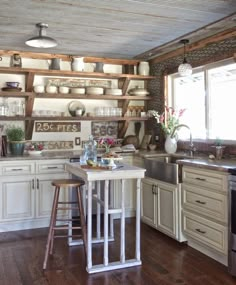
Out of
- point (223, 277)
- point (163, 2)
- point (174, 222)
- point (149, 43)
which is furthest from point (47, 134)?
point (223, 277)

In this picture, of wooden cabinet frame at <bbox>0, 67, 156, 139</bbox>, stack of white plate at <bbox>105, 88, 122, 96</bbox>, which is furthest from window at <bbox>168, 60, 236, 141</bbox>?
stack of white plate at <bbox>105, 88, 122, 96</bbox>

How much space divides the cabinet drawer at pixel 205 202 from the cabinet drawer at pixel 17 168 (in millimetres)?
1835

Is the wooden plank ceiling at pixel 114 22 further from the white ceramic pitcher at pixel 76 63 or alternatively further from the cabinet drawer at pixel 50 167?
the cabinet drawer at pixel 50 167

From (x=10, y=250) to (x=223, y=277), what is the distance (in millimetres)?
2065

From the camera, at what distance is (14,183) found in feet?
13.1

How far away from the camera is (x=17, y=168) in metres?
3.98

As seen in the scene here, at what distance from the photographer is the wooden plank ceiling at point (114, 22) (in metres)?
2.83

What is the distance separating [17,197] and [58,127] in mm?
1257

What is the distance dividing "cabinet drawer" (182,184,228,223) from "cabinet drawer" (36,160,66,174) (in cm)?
157

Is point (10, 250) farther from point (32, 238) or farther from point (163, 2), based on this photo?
point (163, 2)

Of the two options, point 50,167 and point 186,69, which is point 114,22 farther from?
point 50,167

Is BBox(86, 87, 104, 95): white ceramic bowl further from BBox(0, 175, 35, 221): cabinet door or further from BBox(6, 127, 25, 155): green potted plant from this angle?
BBox(0, 175, 35, 221): cabinet door

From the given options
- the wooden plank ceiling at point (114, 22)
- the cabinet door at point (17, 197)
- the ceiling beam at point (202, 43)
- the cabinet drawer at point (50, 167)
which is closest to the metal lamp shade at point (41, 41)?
the wooden plank ceiling at point (114, 22)

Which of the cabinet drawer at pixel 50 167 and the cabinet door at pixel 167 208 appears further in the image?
the cabinet drawer at pixel 50 167
